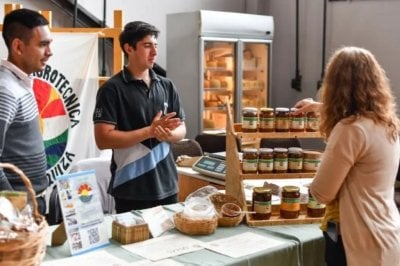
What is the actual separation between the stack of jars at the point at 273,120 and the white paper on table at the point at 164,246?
0.60m

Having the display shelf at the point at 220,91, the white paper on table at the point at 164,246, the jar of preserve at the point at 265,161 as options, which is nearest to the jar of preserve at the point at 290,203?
the jar of preserve at the point at 265,161

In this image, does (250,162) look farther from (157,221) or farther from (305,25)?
(305,25)

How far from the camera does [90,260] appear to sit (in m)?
1.76

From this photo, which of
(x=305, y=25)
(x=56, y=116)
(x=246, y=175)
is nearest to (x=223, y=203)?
(x=246, y=175)

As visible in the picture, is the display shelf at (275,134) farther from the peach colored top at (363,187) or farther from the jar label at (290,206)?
the peach colored top at (363,187)

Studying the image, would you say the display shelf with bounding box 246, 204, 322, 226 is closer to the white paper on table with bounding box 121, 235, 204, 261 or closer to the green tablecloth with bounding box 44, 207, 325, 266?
the green tablecloth with bounding box 44, 207, 325, 266

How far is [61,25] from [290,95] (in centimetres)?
293

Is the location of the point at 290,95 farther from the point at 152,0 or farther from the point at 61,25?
the point at 61,25

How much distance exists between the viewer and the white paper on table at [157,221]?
2.04 m

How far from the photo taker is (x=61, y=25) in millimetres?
4984

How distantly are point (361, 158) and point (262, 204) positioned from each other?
642 millimetres

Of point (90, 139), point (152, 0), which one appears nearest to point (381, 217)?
point (90, 139)

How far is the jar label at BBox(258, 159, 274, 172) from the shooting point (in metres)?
2.26

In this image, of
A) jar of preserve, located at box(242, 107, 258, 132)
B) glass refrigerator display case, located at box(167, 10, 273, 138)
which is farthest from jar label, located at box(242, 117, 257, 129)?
glass refrigerator display case, located at box(167, 10, 273, 138)
